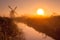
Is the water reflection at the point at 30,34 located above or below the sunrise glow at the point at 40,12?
below

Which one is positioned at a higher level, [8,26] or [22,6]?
[22,6]

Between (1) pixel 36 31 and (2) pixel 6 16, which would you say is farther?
(1) pixel 36 31

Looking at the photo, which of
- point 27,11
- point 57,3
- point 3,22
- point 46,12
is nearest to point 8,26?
point 3,22

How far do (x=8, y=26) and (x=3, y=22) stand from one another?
0.11 m

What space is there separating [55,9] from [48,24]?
11.2 inches

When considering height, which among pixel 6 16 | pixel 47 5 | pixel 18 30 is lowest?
pixel 18 30

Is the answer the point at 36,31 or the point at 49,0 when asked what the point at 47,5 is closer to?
the point at 49,0

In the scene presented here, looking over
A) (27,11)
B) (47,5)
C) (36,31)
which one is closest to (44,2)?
(47,5)

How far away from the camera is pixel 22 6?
10.0 ft

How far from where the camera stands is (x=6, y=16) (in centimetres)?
303

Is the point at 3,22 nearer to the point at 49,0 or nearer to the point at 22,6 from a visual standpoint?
the point at 22,6

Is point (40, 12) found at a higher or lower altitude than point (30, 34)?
higher

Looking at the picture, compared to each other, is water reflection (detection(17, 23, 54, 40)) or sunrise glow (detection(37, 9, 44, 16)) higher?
sunrise glow (detection(37, 9, 44, 16))

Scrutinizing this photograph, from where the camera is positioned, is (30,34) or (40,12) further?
(30,34)
